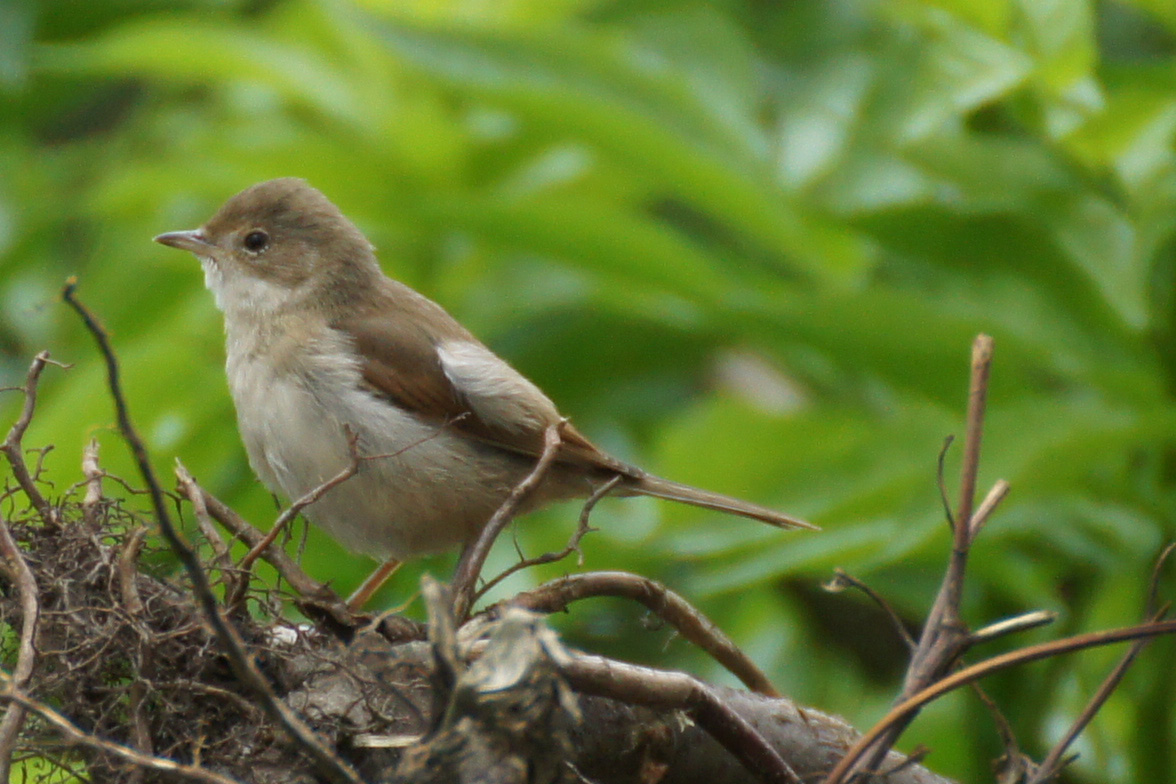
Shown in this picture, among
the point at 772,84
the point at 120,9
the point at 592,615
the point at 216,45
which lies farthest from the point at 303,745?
the point at 120,9

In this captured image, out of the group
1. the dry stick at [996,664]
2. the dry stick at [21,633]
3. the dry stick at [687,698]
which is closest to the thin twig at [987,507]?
the dry stick at [996,664]

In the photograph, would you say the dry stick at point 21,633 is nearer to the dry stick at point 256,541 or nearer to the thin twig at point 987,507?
the dry stick at point 256,541

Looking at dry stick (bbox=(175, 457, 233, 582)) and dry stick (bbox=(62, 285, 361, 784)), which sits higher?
dry stick (bbox=(62, 285, 361, 784))

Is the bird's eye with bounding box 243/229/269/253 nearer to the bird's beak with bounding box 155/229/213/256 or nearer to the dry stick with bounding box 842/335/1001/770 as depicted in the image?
the bird's beak with bounding box 155/229/213/256

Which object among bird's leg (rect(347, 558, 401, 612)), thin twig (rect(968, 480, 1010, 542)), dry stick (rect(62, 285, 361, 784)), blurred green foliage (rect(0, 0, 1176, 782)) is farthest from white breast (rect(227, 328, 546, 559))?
dry stick (rect(62, 285, 361, 784))

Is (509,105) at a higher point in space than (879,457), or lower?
higher

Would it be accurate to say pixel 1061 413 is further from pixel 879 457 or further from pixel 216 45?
pixel 216 45
